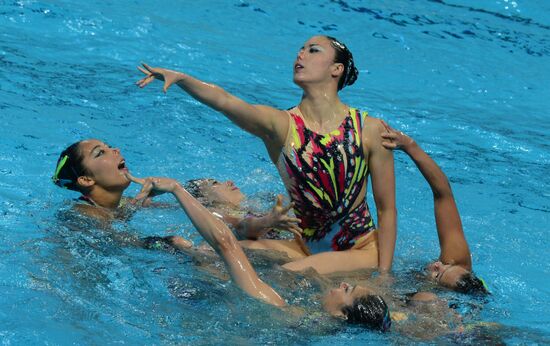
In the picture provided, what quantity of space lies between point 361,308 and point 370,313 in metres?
0.06

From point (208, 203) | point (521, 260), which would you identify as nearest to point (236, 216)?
point (208, 203)

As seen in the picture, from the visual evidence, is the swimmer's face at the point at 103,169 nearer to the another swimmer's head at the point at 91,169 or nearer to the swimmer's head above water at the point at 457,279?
the another swimmer's head at the point at 91,169

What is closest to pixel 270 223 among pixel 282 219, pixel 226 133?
pixel 282 219

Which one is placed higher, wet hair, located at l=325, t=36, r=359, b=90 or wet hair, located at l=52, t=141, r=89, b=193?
wet hair, located at l=325, t=36, r=359, b=90

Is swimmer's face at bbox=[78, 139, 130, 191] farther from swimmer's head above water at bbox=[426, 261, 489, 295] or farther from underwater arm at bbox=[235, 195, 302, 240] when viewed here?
swimmer's head above water at bbox=[426, 261, 489, 295]

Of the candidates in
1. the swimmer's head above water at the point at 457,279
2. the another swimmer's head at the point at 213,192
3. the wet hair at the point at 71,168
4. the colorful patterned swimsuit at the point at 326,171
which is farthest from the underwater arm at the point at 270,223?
the wet hair at the point at 71,168

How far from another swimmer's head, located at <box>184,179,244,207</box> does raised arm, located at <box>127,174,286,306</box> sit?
2.02 m

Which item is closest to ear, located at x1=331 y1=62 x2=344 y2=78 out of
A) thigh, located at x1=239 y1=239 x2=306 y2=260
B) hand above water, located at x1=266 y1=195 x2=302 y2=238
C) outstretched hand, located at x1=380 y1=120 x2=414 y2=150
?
outstretched hand, located at x1=380 y1=120 x2=414 y2=150

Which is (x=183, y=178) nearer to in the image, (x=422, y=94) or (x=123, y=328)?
(x=123, y=328)

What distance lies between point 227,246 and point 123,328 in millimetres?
753

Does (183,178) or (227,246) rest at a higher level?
(227,246)

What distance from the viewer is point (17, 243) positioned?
20.0 feet

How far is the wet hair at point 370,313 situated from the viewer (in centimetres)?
500

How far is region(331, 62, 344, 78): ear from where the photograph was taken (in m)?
6.21
